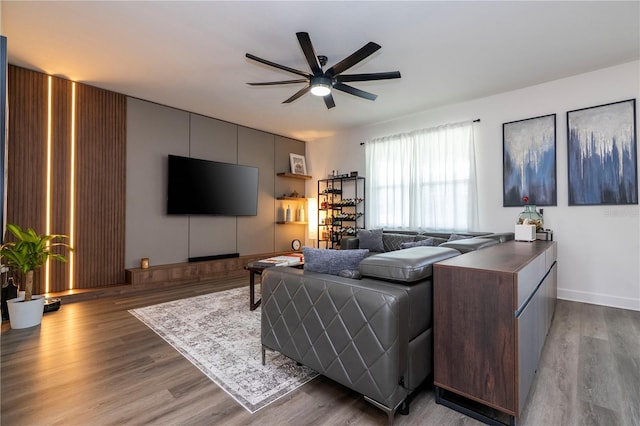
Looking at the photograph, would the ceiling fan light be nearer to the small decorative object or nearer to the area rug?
the area rug

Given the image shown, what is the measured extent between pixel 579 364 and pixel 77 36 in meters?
5.34

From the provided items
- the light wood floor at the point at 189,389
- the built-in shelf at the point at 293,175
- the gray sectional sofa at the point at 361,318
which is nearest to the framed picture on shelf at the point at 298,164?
the built-in shelf at the point at 293,175

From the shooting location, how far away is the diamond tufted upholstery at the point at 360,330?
148cm

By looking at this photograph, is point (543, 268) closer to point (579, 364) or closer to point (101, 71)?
point (579, 364)

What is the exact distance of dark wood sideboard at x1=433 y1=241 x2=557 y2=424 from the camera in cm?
142

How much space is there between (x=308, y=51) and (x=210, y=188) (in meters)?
3.56

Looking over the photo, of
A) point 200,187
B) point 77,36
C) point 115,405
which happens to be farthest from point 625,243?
point 77,36

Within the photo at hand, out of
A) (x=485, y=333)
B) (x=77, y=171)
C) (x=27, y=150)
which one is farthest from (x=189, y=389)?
(x=27, y=150)

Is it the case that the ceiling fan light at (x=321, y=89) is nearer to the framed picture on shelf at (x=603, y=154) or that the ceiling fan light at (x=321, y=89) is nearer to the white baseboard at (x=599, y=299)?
the framed picture on shelf at (x=603, y=154)

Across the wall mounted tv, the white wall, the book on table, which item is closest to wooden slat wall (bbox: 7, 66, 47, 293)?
the wall mounted tv

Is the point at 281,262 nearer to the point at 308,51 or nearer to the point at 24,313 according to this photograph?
the point at 308,51

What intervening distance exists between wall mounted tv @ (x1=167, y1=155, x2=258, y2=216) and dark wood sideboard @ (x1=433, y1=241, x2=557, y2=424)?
454 cm

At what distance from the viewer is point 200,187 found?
17.1ft

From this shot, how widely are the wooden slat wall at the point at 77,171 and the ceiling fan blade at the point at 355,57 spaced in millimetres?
3566
